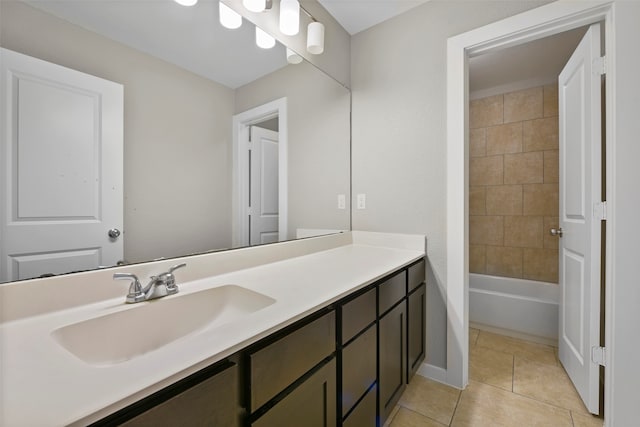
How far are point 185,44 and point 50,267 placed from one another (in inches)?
34.7

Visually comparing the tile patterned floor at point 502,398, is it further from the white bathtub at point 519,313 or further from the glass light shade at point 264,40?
the glass light shade at point 264,40

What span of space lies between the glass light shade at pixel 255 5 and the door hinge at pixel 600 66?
1669 mm

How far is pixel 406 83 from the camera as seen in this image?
1.79 metres

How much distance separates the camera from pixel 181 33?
104cm

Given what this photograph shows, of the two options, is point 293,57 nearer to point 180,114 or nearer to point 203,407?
point 180,114

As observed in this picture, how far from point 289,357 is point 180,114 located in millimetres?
918

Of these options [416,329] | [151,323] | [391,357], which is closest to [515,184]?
[416,329]

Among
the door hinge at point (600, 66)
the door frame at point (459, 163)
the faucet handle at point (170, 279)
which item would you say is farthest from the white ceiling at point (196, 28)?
the door hinge at point (600, 66)

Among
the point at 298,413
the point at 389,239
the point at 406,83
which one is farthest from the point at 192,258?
the point at 406,83

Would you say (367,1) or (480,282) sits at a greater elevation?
(367,1)

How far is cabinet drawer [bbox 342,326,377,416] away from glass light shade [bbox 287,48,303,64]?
1.47 metres

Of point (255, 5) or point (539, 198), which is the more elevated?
point (255, 5)

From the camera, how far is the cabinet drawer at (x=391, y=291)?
1201 mm

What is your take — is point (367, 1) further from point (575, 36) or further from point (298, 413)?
point (298, 413)
